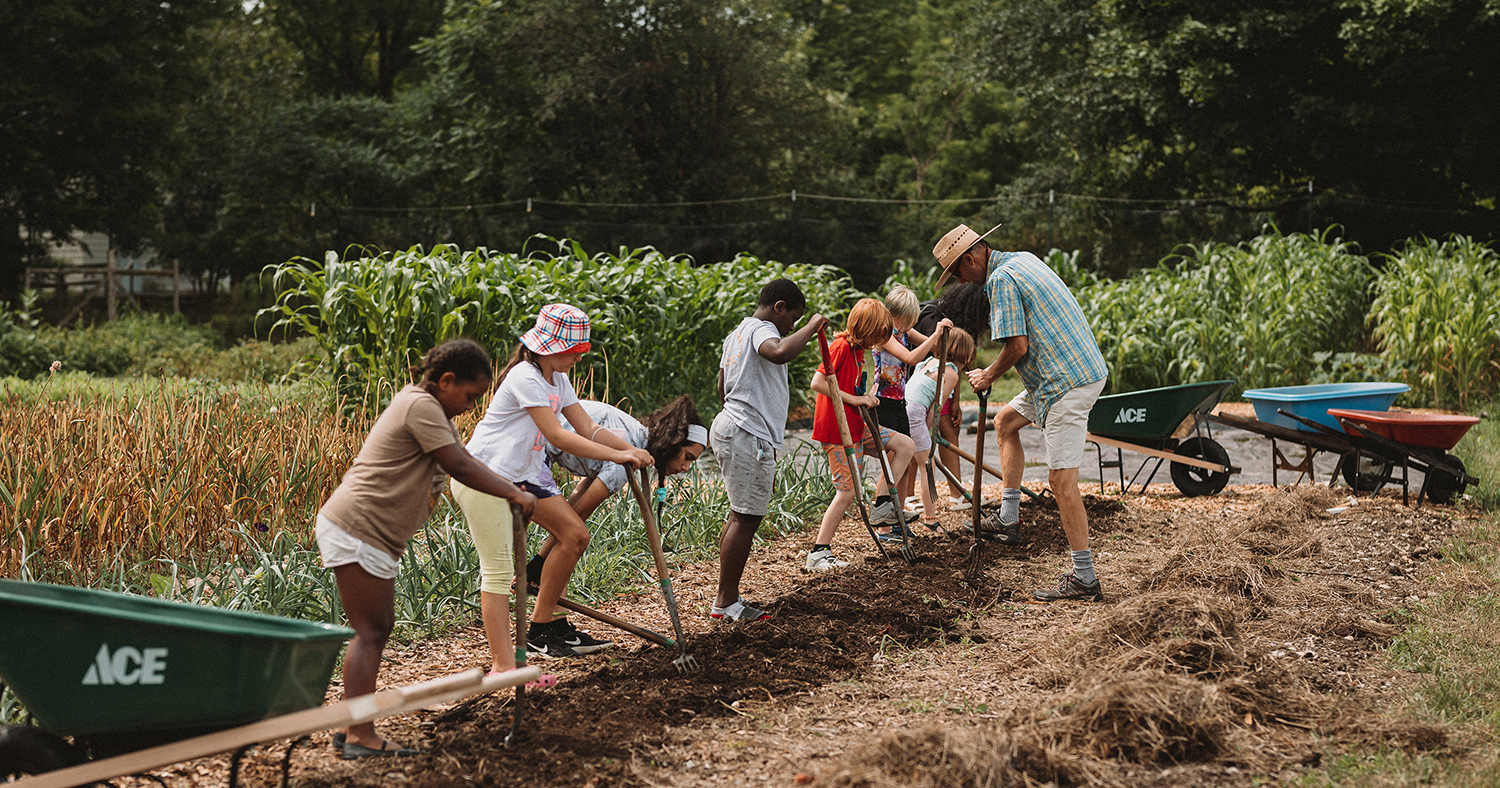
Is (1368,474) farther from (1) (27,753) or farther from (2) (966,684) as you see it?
(1) (27,753)

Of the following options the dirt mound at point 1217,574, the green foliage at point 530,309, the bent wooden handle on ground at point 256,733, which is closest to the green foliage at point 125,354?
the green foliage at point 530,309

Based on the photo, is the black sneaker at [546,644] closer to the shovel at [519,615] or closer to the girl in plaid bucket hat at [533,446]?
the girl in plaid bucket hat at [533,446]

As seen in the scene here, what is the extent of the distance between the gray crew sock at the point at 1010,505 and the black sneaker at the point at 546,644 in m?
2.97

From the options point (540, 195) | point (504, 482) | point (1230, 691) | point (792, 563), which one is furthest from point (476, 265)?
point (540, 195)

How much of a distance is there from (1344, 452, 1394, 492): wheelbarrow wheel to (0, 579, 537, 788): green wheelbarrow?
6769 millimetres

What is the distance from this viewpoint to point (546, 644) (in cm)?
451

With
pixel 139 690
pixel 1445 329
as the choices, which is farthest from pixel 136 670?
pixel 1445 329

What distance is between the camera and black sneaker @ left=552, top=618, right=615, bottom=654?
4.55 m

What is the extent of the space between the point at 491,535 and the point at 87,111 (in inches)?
843

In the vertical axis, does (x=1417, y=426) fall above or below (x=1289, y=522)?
above

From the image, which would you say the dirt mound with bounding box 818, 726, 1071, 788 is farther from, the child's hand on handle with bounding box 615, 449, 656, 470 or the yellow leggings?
the yellow leggings

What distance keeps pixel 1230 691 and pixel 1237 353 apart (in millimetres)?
9405

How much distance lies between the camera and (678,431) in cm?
448

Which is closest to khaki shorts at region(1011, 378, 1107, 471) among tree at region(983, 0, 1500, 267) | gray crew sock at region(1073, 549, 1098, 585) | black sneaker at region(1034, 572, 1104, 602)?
gray crew sock at region(1073, 549, 1098, 585)
